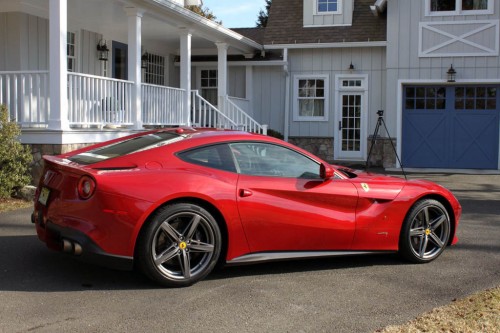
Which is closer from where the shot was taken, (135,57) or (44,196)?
(44,196)

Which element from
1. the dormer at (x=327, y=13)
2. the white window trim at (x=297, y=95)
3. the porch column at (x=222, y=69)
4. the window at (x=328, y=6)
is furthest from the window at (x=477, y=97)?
the porch column at (x=222, y=69)

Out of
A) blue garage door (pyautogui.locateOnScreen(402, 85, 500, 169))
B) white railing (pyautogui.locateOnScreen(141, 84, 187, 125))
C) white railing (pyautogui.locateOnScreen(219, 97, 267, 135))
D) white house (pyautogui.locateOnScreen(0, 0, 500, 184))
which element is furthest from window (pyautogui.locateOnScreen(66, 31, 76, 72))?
blue garage door (pyautogui.locateOnScreen(402, 85, 500, 169))

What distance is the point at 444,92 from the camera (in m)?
16.5

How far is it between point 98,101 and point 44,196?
6291 millimetres

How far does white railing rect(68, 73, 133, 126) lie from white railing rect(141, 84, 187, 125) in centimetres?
71

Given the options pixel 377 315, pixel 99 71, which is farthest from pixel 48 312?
pixel 99 71

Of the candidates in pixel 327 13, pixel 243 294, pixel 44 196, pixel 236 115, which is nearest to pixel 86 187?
pixel 44 196

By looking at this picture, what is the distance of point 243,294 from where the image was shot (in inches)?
189

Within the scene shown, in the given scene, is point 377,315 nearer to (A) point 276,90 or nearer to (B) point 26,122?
(B) point 26,122

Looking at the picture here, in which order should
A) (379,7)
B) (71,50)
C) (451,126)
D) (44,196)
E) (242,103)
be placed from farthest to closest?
(242,103) < (379,7) < (451,126) < (71,50) < (44,196)

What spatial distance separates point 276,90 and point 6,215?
1206cm

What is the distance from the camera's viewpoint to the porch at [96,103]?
10.0 metres


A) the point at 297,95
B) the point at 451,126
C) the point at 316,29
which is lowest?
the point at 451,126

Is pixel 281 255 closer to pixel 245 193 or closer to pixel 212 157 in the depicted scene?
pixel 245 193
